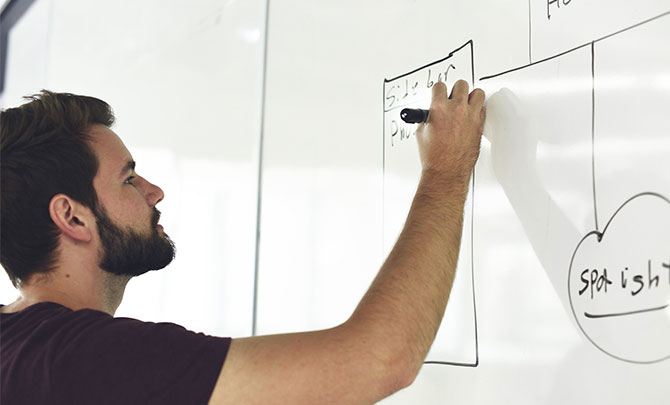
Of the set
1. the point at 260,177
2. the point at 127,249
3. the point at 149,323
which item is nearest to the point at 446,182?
the point at 149,323

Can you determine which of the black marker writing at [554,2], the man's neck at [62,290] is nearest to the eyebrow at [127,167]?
the man's neck at [62,290]

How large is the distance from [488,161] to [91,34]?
148 cm

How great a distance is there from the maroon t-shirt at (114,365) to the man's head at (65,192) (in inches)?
8.3

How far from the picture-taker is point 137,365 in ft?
2.48

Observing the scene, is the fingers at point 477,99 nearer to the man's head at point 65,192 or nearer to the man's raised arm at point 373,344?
the man's raised arm at point 373,344

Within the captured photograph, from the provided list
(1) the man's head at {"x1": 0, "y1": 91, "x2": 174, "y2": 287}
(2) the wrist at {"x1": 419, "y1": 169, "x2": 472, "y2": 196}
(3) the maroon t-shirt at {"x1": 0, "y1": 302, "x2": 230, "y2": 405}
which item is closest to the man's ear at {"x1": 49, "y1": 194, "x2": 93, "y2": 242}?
(1) the man's head at {"x1": 0, "y1": 91, "x2": 174, "y2": 287}

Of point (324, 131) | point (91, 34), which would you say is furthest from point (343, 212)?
point (91, 34)

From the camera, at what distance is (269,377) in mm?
735

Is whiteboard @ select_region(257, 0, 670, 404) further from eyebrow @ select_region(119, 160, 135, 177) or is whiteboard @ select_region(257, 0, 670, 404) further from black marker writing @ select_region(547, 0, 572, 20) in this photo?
eyebrow @ select_region(119, 160, 135, 177)

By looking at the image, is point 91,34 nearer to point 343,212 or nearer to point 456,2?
point 343,212

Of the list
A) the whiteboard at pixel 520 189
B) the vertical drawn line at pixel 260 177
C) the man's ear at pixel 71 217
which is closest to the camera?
the whiteboard at pixel 520 189

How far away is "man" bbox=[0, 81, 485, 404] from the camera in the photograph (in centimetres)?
73

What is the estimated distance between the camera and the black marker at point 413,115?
86 cm

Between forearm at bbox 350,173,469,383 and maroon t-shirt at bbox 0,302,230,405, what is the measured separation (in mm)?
164
